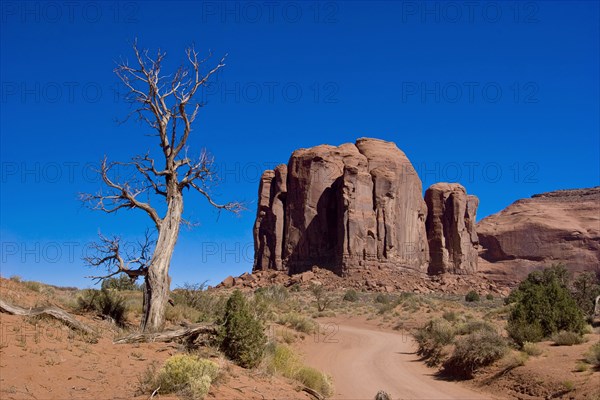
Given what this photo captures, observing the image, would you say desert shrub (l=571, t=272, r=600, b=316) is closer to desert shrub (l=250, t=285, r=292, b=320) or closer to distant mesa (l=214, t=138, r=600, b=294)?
desert shrub (l=250, t=285, r=292, b=320)

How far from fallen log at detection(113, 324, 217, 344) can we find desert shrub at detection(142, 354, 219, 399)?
3.23 meters

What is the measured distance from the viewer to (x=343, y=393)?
12750 mm

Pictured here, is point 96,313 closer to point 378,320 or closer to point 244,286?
point 378,320

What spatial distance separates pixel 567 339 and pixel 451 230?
241 ft

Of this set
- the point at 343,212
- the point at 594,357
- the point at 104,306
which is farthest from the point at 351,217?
the point at 594,357

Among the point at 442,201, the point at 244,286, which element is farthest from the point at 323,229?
the point at 442,201

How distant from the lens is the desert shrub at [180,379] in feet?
24.5

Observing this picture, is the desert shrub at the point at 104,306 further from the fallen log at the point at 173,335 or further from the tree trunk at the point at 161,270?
the fallen log at the point at 173,335

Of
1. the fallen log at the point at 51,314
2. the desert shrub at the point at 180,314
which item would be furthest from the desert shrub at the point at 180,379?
the desert shrub at the point at 180,314

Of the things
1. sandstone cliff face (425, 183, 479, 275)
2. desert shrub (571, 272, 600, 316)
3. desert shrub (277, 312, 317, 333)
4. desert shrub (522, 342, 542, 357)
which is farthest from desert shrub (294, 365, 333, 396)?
sandstone cliff face (425, 183, 479, 275)

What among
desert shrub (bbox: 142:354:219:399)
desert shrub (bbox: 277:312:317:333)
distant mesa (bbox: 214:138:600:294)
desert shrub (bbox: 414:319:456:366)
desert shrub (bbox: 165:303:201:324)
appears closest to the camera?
desert shrub (bbox: 142:354:219:399)

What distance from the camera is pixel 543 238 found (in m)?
101

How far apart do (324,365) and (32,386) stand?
36.8ft

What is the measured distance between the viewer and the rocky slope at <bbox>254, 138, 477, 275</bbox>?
69.6 m
